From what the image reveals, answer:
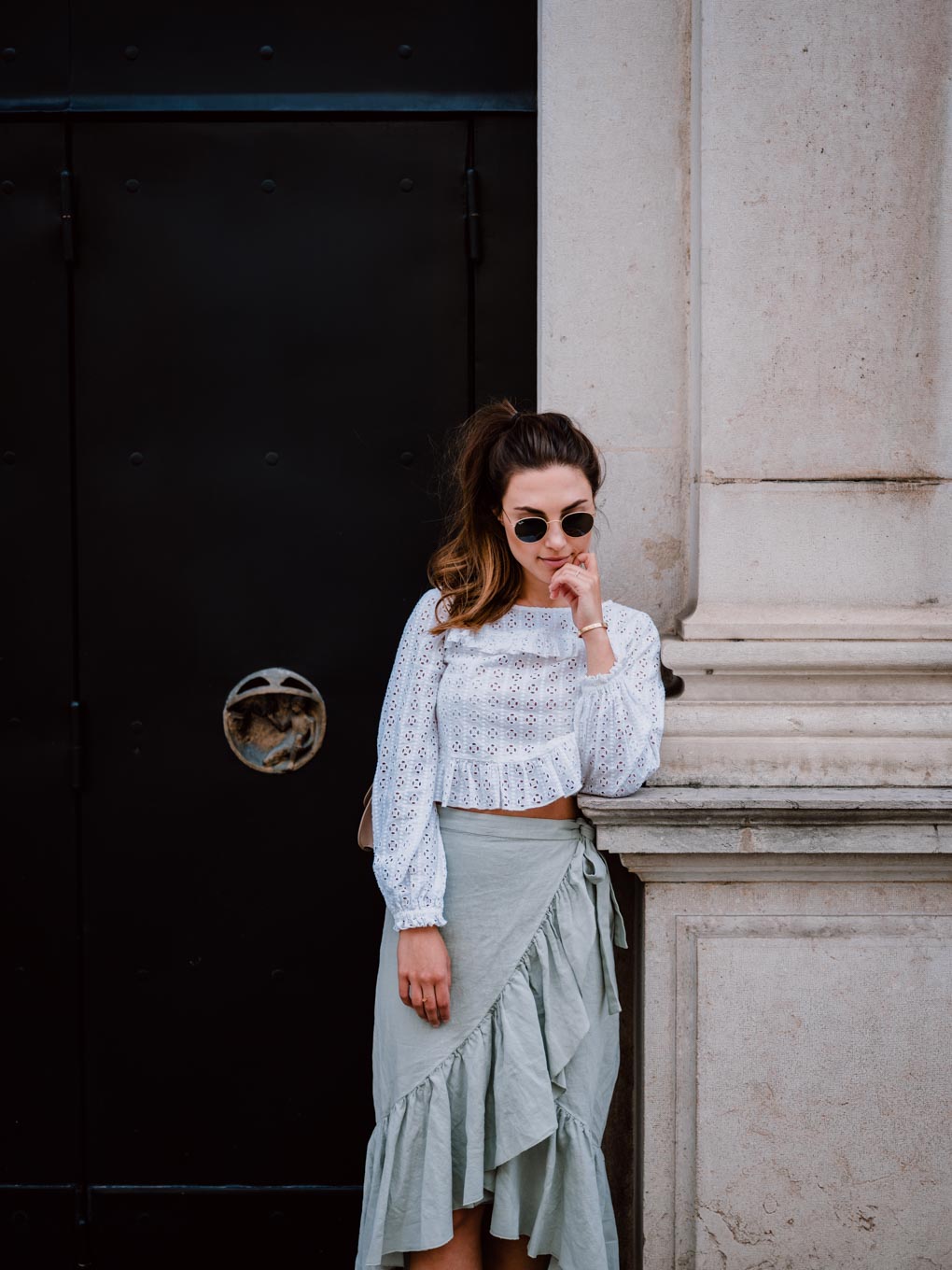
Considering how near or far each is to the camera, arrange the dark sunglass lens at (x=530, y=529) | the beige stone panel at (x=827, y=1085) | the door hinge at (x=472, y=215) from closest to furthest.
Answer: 1. the dark sunglass lens at (x=530, y=529)
2. the beige stone panel at (x=827, y=1085)
3. the door hinge at (x=472, y=215)

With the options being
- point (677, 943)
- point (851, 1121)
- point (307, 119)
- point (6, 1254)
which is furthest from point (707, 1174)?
point (307, 119)

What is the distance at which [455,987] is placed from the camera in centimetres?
216

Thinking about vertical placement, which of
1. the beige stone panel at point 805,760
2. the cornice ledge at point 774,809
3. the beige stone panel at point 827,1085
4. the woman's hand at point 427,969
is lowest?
the beige stone panel at point 827,1085

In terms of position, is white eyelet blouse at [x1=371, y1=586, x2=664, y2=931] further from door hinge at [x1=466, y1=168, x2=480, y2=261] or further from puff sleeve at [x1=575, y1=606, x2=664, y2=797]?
door hinge at [x1=466, y1=168, x2=480, y2=261]

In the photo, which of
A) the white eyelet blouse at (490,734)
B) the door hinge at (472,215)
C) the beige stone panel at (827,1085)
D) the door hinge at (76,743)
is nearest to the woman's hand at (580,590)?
the white eyelet blouse at (490,734)

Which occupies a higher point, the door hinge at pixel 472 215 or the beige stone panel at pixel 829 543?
the door hinge at pixel 472 215

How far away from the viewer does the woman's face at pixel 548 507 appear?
6.89ft

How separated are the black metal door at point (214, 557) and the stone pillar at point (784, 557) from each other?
325mm

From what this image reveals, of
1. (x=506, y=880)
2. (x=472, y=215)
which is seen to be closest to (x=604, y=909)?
(x=506, y=880)

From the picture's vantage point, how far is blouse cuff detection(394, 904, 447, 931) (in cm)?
210

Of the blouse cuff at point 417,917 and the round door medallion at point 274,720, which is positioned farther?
the round door medallion at point 274,720

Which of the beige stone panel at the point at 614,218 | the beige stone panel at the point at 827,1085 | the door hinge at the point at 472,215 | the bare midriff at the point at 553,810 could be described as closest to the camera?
the bare midriff at the point at 553,810

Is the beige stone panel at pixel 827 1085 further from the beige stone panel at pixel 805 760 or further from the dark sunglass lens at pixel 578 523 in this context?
the dark sunglass lens at pixel 578 523

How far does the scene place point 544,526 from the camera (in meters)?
2.08
